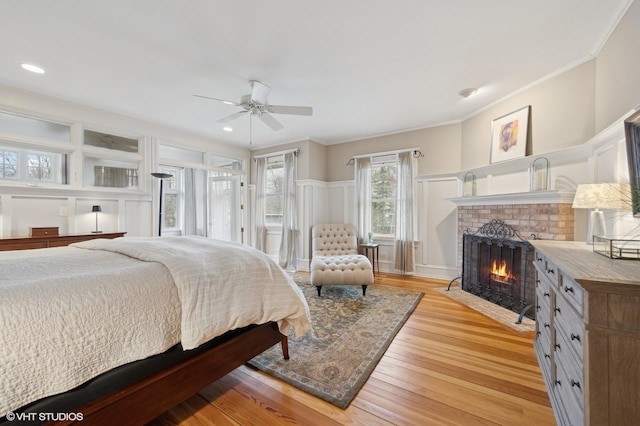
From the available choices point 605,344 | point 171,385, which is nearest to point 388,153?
point 605,344

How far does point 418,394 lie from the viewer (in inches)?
65.5

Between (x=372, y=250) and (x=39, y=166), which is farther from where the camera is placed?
(x=372, y=250)

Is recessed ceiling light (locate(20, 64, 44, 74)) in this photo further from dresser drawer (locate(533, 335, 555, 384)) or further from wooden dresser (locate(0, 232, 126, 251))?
dresser drawer (locate(533, 335, 555, 384))

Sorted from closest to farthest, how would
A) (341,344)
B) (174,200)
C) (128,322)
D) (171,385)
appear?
1. (128,322)
2. (171,385)
3. (341,344)
4. (174,200)

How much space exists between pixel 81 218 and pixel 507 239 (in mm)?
5597

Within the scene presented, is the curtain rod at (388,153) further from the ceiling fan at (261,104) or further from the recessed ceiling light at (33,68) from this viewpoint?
the recessed ceiling light at (33,68)

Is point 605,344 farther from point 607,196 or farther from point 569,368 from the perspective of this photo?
point 607,196

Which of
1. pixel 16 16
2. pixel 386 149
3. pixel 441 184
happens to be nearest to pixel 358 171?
pixel 386 149

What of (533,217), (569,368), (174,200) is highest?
(174,200)

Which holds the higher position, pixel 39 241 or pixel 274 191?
pixel 274 191

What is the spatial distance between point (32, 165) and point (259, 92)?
3132 millimetres

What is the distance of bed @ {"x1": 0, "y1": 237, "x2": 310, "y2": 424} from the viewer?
0.94 m

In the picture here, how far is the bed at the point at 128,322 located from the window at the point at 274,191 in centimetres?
378

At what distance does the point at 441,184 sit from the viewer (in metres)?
4.31
